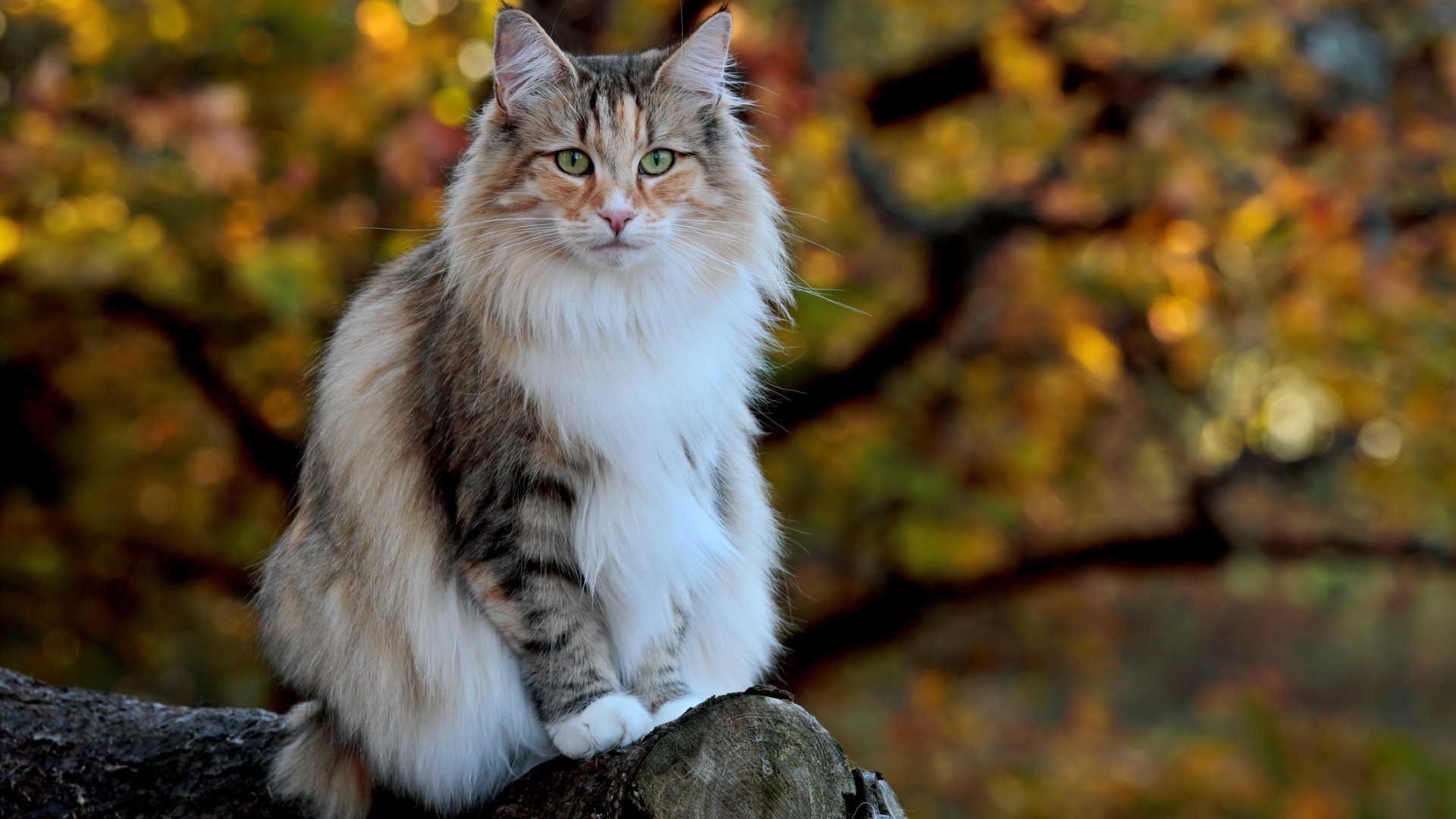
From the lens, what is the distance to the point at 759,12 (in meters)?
6.47

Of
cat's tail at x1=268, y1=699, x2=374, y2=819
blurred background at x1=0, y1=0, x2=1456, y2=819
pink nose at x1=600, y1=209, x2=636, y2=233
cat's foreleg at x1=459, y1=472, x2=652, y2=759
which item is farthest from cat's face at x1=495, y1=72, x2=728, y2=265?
blurred background at x1=0, y1=0, x2=1456, y2=819

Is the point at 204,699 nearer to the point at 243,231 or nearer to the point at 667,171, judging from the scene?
the point at 667,171

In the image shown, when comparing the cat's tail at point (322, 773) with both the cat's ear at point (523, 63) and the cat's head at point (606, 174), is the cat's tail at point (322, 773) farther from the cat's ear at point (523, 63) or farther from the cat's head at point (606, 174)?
the cat's ear at point (523, 63)

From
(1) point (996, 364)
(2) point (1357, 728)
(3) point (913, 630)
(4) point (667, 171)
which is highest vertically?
(4) point (667, 171)

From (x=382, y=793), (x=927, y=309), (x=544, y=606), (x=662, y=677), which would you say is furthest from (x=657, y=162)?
(x=927, y=309)

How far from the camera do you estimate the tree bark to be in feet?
6.08

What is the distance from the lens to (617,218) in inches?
91.9

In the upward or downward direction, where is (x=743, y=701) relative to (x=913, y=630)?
upward

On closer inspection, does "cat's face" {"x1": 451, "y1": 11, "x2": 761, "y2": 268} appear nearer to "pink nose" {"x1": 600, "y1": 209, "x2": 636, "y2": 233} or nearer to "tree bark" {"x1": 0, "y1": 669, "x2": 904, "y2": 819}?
"pink nose" {"x1": 600, "y1": 209, "x2": 636, "y2": 233}

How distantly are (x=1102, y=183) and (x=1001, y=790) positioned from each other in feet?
11.8

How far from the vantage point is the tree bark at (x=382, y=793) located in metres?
1.85

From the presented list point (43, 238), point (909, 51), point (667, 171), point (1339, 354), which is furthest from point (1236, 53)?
point (43, 238)

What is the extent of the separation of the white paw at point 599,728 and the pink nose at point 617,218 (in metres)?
0.84

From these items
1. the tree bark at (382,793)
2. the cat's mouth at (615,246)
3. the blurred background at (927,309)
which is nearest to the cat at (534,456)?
the cat's mouth at (615,246)
